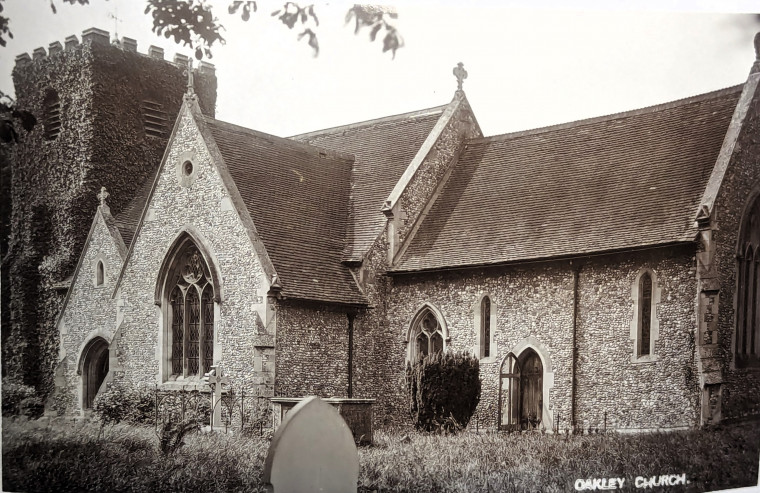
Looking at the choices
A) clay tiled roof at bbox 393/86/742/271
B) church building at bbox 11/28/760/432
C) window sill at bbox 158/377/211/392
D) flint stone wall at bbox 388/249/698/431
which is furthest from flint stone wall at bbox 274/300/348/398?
clay tiled roof at bbox 393/86/742/271

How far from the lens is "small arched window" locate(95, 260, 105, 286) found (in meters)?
11.7

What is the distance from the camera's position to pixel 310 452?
967 cm

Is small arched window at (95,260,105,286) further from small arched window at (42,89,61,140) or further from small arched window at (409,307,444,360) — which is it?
small arched window at (409,307,444,360)

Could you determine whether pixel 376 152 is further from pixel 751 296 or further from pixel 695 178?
pixel 751 296

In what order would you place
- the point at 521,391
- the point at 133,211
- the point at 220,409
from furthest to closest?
the point at 521,391 < the point at 133,211 < the point at 220,409

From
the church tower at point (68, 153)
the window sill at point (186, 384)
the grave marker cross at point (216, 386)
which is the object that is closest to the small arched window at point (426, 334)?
the grave marker cross at point (216, 386)

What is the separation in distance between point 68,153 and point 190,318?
93.9 inches

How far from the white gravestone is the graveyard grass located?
49 cm

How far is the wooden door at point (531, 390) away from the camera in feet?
40.7

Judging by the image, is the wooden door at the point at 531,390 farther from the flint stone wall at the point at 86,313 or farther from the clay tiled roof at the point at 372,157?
the flint stone wall at the point at 86,313

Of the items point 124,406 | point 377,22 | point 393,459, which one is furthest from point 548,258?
point 124,406

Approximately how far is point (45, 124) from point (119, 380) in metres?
3.04

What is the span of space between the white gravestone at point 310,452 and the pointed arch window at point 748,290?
5.04 m

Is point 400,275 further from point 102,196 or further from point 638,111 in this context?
point 102,196
